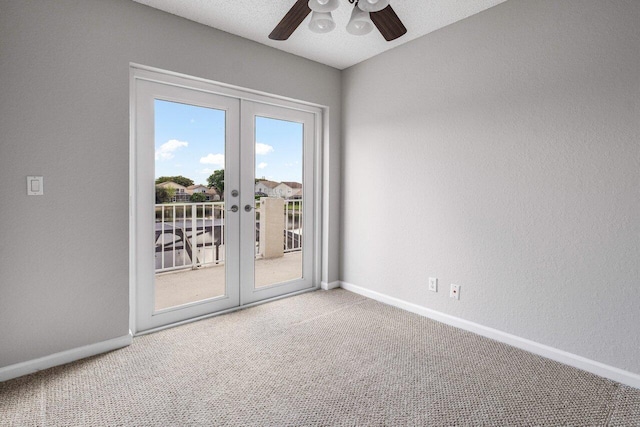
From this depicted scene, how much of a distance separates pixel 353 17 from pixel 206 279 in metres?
2.43

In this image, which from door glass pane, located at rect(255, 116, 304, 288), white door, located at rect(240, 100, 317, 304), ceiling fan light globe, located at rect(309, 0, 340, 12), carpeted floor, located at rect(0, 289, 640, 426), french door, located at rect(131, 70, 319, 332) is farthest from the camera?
door glass pane, located at rect(255, 116, 304, 288)

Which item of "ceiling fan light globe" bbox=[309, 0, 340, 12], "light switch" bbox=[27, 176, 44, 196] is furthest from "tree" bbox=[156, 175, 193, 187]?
"ceiling fan light globe" bbox=[309, 0, 340, 12]

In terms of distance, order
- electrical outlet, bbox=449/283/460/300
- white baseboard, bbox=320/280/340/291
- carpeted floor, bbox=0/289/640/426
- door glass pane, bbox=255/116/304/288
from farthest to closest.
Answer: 1. white baseboard, bbox=320/280/340/291
2. door glass pane, bbox=255/116/304/288
3. electrical outlet, bbox=449/283/460/300
4. carpeted floor, bbox=0/289/640/426

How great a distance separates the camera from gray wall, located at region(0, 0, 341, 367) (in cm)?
198

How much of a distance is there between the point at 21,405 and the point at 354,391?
1738 mm

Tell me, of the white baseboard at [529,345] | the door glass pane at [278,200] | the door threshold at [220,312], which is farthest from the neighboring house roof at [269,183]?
the white baseboard at [529,345]

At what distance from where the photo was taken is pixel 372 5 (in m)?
1.77

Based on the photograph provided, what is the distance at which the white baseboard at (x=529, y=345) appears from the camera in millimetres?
1992

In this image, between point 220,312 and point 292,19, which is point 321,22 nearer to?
point 292,19

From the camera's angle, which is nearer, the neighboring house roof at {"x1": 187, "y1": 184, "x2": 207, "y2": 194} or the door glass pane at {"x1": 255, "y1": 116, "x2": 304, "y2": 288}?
the neighboring house roof at {"x1": 187, "y1": 184, "x2": 207, "y2": 194}

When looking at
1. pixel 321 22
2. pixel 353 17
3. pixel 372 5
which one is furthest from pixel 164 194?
pixel 372 5

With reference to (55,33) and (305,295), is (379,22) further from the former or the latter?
(305,295)

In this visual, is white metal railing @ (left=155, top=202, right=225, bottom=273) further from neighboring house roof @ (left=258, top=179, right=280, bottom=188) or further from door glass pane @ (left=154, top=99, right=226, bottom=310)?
neighboring house roof @ (left=258, top=179, right=280, bottom=188)

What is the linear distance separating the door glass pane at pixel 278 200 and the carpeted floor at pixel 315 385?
0.89m
